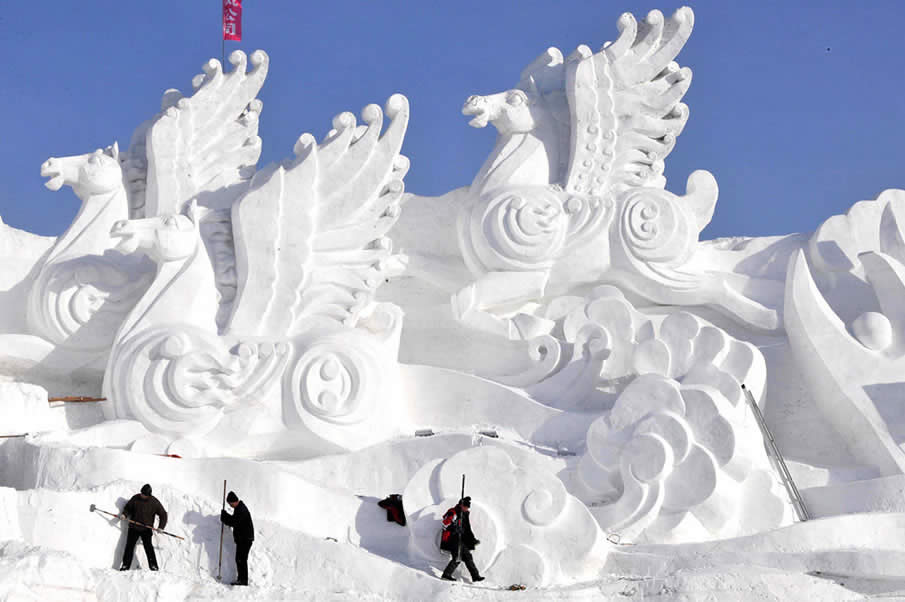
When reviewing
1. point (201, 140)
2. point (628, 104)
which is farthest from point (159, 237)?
point (628, 104)

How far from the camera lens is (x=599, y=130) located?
16.3m

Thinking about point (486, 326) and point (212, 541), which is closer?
point (212, 541)

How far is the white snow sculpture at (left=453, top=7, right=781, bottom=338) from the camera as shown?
15.7 m

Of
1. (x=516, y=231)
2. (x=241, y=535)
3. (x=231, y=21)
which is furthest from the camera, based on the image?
(x=231, y=21)

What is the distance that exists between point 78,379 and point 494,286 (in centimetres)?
404

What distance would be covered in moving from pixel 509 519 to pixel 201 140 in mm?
5989

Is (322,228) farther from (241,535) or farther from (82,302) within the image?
(241,535)

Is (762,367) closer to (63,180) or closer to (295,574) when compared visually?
(295,574)

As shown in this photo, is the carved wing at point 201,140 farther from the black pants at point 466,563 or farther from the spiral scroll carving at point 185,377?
the black pants at point 466,563

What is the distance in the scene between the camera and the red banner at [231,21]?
56.6ft

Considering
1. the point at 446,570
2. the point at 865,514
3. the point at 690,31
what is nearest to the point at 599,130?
the point at 690,31

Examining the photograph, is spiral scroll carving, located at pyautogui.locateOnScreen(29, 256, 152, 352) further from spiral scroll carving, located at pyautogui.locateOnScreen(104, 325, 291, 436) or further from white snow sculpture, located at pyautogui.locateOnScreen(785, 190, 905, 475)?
white snow sculpture, located at pyautogui.locateOnScreen(785, 190, 905, 475)

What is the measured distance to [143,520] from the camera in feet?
38.0

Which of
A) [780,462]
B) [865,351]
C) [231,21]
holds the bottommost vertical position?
[780,462]
